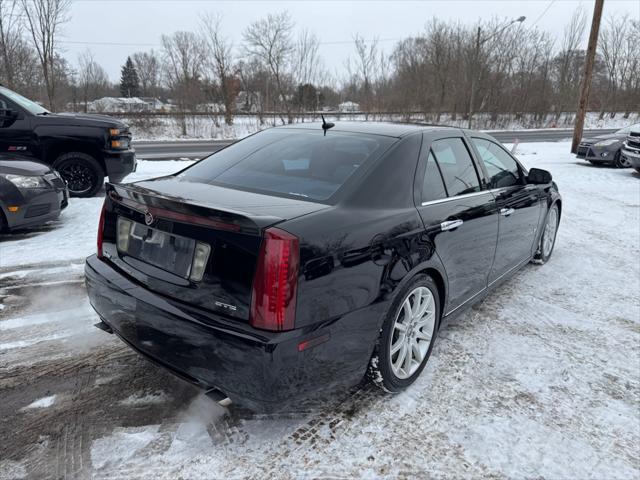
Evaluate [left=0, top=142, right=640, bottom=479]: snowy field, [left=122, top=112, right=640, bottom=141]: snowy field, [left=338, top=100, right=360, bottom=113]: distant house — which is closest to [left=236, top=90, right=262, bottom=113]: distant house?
[left=122, top=112, right=640, bottom=141]: snowy field

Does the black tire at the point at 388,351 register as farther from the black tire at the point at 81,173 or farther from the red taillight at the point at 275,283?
the black tire at the point at 81,173

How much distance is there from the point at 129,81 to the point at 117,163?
65.4m

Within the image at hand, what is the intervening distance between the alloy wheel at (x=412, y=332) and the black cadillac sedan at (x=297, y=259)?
12 mm

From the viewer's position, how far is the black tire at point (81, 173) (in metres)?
7.49

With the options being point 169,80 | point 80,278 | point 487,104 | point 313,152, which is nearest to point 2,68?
point 169,80

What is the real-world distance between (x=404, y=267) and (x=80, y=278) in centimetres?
344

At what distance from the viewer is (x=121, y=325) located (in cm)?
245

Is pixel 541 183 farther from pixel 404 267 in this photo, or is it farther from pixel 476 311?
pixel 404 267

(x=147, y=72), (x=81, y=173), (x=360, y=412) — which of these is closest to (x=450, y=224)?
(x=360, y=412)

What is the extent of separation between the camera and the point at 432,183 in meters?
2.96

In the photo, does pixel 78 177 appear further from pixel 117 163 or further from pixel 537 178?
pixel 537 178

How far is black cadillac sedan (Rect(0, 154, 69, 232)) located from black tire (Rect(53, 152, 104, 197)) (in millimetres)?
1629

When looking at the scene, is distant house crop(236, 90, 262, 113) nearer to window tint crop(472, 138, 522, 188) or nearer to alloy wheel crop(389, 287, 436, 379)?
window tint crop(472, 138, 522, 188)

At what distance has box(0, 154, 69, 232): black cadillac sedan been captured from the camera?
5199 mm
